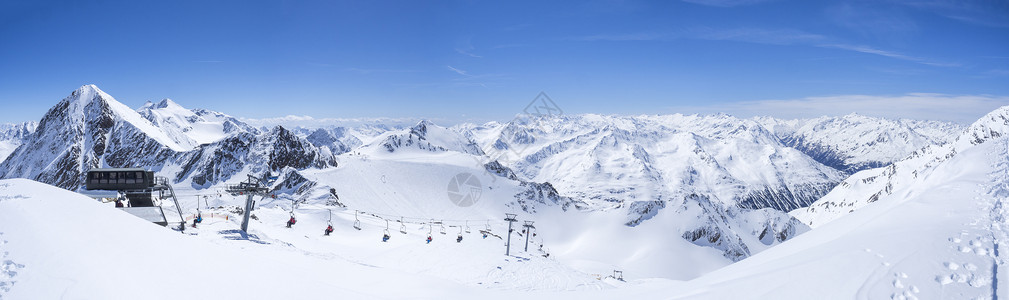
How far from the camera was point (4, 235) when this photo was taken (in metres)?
10.0

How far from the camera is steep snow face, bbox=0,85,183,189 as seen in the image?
163875 millimetres

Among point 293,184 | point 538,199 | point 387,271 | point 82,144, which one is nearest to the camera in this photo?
point 387,271

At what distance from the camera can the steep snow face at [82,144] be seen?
16388 centimetres

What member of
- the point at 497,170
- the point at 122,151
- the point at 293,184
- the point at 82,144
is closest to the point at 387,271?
the point at 293,184

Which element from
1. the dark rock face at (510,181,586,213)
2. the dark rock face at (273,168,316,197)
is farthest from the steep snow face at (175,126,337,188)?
the dark rock face at (510,181,586,213)

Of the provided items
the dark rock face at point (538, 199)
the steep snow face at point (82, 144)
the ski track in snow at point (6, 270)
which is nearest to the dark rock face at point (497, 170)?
the dark rock face at point (538, 199)

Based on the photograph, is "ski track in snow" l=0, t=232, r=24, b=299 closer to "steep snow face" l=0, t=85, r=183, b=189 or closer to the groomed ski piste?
the groomed ski piste

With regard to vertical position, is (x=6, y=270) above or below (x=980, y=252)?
below

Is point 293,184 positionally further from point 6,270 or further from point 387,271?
point 6,270

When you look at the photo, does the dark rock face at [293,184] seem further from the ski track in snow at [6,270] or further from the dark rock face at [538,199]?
the ski track in snow at [6,270]

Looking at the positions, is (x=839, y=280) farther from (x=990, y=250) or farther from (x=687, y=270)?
(x=687, y=270)

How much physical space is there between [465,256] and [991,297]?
3375 centimetres

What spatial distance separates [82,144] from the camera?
174m

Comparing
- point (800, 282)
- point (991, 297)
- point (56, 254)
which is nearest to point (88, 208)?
point (56, 254)
